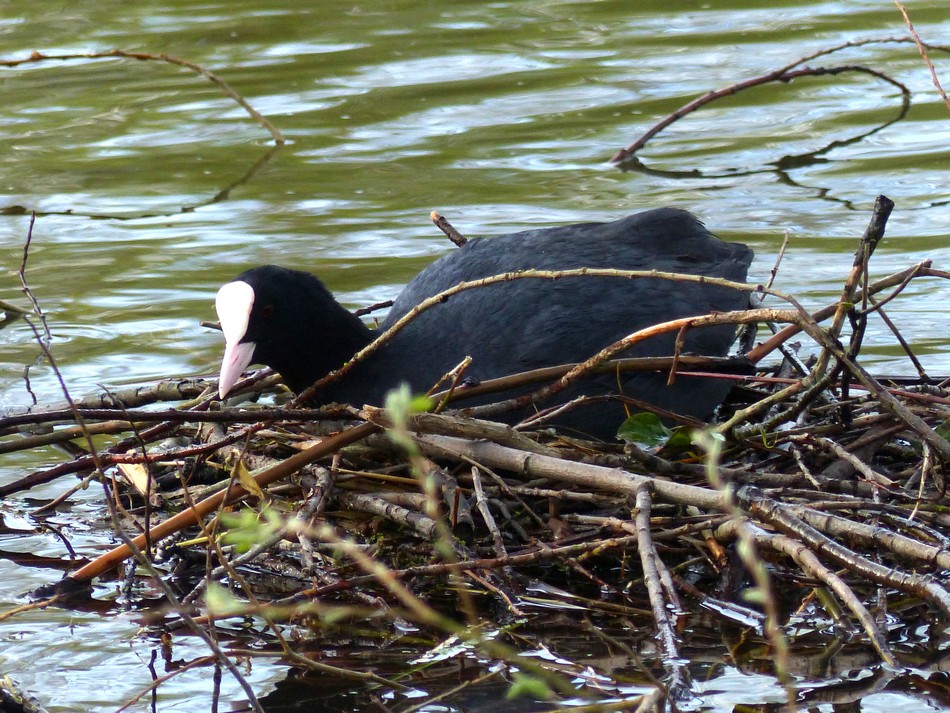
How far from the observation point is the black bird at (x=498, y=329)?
12.5 ft

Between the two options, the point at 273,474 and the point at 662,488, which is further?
the point at 273,474

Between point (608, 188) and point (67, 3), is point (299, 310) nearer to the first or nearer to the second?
point (608, 188)

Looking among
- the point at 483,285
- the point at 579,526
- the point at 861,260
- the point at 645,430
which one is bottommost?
the point at 579,526

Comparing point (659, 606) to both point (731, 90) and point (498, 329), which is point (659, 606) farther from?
point (731, 90)

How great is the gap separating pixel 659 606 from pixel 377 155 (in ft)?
17.1

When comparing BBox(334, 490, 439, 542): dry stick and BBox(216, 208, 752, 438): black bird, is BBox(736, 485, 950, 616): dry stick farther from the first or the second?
BBox(216, 208, 752, 438): black bird

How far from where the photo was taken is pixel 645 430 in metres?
3.53

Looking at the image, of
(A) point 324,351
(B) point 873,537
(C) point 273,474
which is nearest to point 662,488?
(B) point 873,537

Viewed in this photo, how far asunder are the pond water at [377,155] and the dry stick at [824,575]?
1.37m

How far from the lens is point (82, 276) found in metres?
6.38

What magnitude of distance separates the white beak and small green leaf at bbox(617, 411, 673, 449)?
3.25 feet

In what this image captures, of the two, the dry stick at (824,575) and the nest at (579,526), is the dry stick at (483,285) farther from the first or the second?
the dry stick at (824,575)

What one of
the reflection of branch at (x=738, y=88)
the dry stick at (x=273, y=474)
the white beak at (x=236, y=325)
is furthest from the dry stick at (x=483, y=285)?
the reflection of branch at (x=738, y=88)

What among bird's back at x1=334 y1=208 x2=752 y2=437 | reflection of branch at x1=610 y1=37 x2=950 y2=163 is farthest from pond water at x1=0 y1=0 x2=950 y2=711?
bird's back at x1=334 y1=208 x2=752 y2=437
